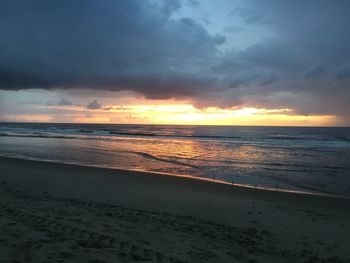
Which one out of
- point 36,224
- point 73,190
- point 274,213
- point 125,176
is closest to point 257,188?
point 274,213

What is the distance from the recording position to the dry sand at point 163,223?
4637mm

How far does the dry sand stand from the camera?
4.64 m

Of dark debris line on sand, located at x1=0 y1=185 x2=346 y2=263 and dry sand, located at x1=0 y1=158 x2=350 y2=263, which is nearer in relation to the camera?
dark debris line on sand, located at x1=0 y1=185 x2=346 y2=263

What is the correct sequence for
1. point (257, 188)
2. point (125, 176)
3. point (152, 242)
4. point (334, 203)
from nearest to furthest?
1. point (152, 242)
2. point (334, 203)
3. point (257, 188)
4. point (125, 176)

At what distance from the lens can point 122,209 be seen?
7695 mm

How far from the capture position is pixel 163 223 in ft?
21.6

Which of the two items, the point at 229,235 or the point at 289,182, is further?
the point at 289,182

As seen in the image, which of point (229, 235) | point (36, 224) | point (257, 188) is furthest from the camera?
point (257, 188)

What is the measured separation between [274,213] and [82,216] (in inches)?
213

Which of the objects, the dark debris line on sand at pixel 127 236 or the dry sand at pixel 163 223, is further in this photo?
the dry sand at pixel 163 223

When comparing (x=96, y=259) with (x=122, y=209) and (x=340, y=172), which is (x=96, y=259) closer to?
(x=122, y=209)

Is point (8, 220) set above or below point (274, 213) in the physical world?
above

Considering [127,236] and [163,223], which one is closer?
[127,236]

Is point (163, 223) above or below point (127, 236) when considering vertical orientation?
below
